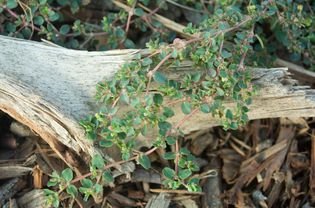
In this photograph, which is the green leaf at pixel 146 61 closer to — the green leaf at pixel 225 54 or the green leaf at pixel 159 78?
the green leaf at pixel 159 78

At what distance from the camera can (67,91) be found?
1.88m

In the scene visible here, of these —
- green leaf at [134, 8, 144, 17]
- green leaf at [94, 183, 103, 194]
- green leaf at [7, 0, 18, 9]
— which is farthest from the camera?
green leaf at [134, 8, 144, 17]

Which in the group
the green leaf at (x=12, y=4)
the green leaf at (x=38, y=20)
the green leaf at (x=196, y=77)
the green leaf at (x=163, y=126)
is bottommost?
the green leaf at (x=163, y=126)

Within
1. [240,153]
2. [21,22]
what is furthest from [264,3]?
[21,22]

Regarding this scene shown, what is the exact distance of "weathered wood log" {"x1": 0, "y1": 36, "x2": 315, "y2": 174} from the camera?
1794mm

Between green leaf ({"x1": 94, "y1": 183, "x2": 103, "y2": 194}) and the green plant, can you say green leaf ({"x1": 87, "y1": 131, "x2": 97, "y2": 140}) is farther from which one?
green leaf ({"x1": 94, "y1": 183, "x2": 103, "y2": 194})

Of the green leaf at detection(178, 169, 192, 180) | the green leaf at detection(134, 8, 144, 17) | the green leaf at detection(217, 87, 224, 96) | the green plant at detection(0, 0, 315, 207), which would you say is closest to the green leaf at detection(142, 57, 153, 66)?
the green plant at detection(0, 0, 315, 207)

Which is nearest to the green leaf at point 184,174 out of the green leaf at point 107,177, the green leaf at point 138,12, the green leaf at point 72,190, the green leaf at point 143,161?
the green leaf at point 143,161

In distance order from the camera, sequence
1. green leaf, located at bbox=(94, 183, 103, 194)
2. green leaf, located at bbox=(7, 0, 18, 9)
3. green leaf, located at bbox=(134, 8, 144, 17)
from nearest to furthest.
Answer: green leaf, located at bbox=(94, 183, 103, 194)
green leaf, located at bbox=(7, 0, 18, 9)
green leaf, located at bbox=(134, 8, 144, 17)

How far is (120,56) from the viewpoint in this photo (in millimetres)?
1909

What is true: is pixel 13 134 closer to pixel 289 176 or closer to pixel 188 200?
pixel 188 200

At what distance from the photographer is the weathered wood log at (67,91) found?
1794 mm

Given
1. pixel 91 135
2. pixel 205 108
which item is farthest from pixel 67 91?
pixel 205 108

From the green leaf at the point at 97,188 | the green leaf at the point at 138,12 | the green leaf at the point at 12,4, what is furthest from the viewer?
the green leaf at the point at 138,12
